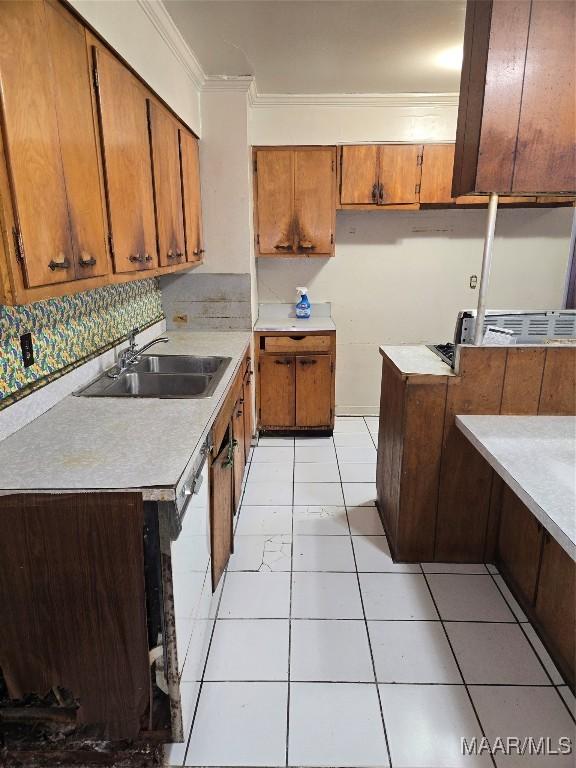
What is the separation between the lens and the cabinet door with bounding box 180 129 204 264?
283 centimetres

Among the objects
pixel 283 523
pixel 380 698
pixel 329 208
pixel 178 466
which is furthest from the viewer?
pixel 329 208

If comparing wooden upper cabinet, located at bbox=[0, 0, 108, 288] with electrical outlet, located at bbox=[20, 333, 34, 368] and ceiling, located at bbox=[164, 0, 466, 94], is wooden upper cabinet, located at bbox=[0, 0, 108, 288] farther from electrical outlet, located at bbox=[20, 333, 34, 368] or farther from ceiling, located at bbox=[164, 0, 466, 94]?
ceiling, located at bbox=[164, 0, 466, 94]

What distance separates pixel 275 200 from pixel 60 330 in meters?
2.20

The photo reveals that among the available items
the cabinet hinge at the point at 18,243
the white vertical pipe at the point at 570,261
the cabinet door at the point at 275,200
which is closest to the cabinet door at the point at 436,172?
the cabinet door at the point at 275,200

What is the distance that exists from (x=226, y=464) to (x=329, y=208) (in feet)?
7.86

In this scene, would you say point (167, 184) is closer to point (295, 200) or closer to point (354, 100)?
point (295, 200)

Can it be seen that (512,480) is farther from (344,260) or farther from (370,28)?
(344,260)

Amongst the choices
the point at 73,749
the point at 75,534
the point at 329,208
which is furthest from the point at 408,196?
the point at 73,749

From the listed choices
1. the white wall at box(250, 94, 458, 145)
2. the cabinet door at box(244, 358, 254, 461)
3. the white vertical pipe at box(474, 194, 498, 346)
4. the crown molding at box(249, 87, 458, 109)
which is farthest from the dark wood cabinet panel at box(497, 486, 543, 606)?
the crown molding at box(249, 87, 458, 109)

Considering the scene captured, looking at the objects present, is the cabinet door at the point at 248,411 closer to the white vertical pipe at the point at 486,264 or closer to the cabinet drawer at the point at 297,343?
the cabinet drawer at the point at 297,343

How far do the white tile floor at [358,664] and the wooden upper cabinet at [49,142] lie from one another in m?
1.39

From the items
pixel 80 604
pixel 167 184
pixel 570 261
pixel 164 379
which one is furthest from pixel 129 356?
pixel 570 261

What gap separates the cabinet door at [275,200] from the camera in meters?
3.57

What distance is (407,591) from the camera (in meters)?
2.13
